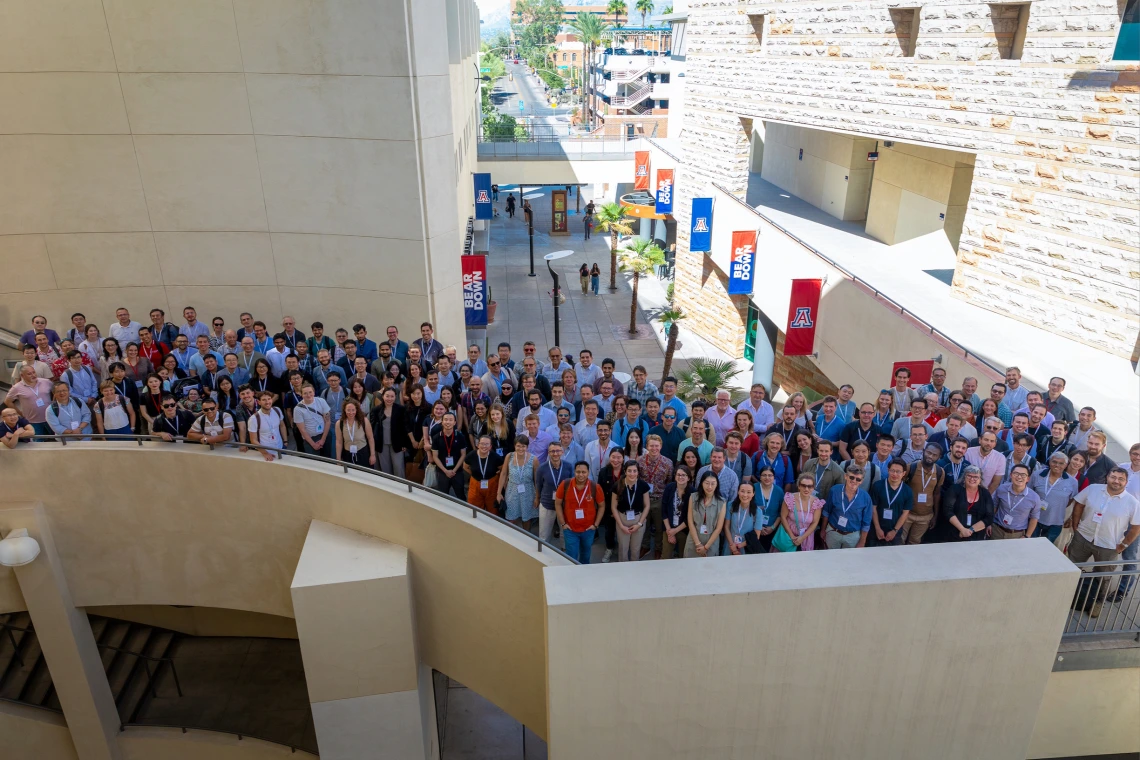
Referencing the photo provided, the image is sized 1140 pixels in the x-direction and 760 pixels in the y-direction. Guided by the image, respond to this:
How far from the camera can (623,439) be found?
8719mm

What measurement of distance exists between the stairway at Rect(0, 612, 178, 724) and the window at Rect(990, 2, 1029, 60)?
17507 millimetres

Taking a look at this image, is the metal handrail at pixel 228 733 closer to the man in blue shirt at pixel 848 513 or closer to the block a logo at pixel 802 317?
the man in blue shirt at pixel 848 513

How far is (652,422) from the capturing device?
902cm

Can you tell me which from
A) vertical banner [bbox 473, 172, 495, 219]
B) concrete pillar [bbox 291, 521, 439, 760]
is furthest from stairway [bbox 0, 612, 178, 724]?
vertical banner [bbox 473, 172, 495, 219]

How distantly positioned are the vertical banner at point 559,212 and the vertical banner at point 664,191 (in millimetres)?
13087

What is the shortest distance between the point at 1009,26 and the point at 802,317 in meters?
6.19

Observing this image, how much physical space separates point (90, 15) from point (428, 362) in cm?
748

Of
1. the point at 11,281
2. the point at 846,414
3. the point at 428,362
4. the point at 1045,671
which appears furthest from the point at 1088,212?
the point at 11,281

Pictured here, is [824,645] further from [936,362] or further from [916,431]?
[936,362]

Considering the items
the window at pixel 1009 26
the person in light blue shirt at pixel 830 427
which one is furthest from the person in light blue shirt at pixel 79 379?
the window at pixel 1009 26

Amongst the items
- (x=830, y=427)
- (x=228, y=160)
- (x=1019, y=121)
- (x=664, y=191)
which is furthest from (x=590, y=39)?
(x=830, y=427)

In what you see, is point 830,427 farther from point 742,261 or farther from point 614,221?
point 614,221

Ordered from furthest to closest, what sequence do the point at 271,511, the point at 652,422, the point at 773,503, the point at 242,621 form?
the point at 242,621
the point at 271,511
the point at 652,422
the point at 773,503

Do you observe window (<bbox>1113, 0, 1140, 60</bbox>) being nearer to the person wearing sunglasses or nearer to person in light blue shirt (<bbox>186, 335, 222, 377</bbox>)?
person in light blue shirt (<bbox>186, 335, 222, 377</bbox>)
